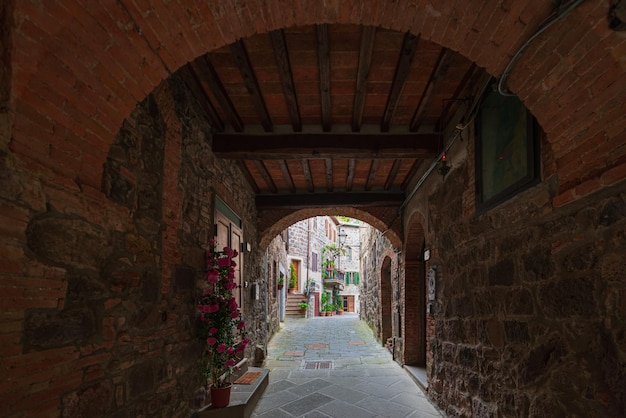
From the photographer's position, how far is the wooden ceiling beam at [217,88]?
2.88 metres

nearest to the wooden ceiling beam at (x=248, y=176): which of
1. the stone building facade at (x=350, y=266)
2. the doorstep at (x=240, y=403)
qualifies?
the doorstep at (x=240, y=403)

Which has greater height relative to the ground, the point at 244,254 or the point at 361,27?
the point at 361,27

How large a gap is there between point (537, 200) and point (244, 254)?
4446 millimetres

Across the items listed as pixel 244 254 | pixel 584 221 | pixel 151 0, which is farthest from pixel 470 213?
pixel 244 254

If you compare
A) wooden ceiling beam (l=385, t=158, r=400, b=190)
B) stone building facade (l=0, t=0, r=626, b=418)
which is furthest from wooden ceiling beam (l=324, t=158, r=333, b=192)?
stone building facade (l=0, t=0, r=626, b=418)

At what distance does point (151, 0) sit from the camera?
1.70 metres

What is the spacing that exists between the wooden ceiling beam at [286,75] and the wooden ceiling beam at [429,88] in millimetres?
1160

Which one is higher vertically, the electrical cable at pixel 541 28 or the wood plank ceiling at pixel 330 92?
the wood plank ceiling at pixel 330 92

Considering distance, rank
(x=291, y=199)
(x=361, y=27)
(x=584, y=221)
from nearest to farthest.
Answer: (x=584, y=221) → (x=361, y=27) → (x=291, y=199)

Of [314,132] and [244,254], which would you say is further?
[244,254]

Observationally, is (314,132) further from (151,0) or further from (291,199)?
(291,199)

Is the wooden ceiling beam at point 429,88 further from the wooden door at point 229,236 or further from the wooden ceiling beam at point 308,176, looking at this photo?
Result: the wooden door at point 229,236

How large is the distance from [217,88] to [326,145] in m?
1.37

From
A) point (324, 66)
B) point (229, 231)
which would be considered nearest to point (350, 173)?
point (229, 231)
